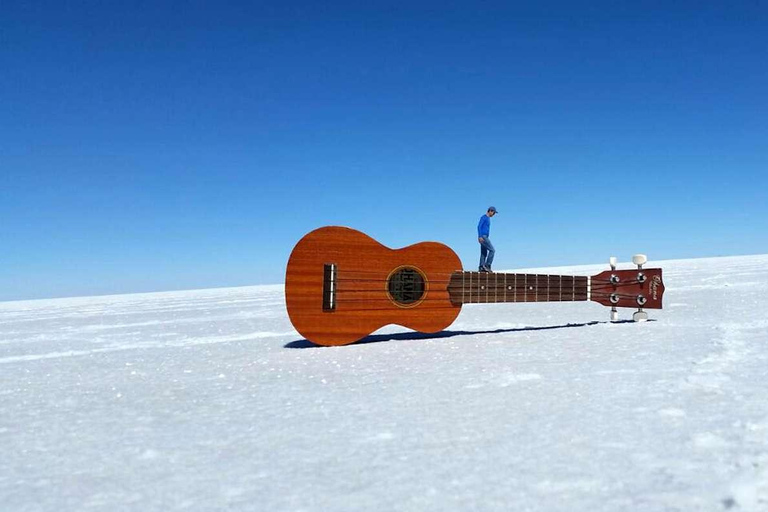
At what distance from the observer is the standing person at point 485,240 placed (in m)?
6.31

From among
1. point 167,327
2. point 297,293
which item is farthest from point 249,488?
point 167,327

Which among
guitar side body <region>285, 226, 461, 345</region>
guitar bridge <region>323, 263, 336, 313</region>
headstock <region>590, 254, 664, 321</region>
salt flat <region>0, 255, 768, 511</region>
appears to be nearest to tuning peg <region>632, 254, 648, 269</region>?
headstock <region>590, 254, 664, 321</region>

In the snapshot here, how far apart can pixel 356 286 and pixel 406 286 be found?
46 centimetres

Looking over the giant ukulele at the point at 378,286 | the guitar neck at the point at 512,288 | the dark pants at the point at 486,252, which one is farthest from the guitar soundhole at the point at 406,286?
the dark pants at the point at 486,252

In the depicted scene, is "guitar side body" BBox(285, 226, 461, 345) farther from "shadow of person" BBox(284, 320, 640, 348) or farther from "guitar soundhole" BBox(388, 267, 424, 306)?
"shadow of person" BBox(284, 320, 640, 348)

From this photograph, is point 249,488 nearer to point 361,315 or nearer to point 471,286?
point 361,315

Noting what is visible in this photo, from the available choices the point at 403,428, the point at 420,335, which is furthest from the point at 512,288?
the point at 403,428

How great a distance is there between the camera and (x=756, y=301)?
5.99 m

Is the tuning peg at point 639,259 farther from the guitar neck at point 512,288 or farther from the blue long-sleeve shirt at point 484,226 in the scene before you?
the blue long-sleeve shirt at point 484,226

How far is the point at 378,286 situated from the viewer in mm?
4195

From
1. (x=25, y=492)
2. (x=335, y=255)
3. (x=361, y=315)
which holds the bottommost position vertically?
(x=25, y=492)

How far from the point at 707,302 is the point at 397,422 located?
19.7 ft

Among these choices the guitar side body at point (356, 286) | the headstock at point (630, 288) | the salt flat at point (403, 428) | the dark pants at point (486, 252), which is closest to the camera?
the salt flat at point (403, 428)

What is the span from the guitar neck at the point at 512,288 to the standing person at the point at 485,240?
162 cm
